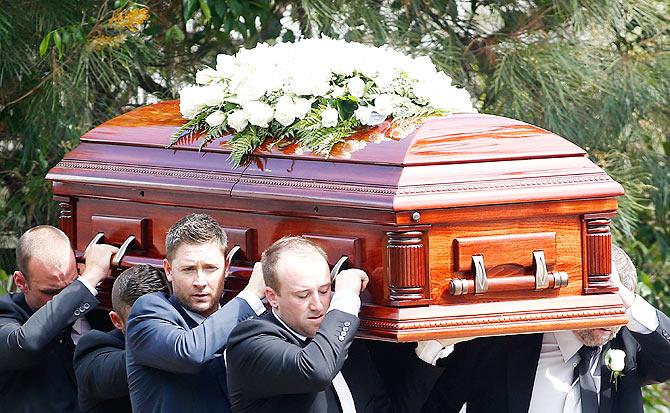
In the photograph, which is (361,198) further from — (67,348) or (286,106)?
(67,348)

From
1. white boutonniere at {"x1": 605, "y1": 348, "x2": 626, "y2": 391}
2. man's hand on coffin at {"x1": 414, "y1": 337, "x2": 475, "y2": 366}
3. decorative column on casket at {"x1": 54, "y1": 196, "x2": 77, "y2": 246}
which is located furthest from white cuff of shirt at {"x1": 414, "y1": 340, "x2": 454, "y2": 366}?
decorative column on casket at {"x1": 54, "y1": 196, "x2": 77, "y2": 246}

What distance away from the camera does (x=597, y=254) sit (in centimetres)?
527

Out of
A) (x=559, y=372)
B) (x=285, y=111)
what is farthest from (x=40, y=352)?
(x=559, y=372)

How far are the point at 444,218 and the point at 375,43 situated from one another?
263cm

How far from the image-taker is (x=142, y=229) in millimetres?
5891

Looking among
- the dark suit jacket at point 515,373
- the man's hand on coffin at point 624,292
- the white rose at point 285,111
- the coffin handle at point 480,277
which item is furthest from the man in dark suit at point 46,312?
the man's hand on coffin at point 624,292

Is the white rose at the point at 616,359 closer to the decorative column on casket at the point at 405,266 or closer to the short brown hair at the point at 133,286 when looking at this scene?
the decorative column on casket at the point at 405,266

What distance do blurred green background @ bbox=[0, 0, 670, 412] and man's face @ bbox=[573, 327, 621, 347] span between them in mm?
2054

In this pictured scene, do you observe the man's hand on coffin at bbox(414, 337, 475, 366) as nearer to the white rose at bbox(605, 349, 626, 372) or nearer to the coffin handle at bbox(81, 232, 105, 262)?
the white rose at bbox(605, 349, 626, 372)

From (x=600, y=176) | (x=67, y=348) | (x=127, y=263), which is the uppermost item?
(x=600, y=176)

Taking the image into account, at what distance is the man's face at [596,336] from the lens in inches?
219

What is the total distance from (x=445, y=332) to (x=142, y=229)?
→ 1.52m

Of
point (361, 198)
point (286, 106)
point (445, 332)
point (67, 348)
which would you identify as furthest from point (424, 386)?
point (67, 348)

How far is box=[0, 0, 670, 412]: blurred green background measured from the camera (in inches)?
296
